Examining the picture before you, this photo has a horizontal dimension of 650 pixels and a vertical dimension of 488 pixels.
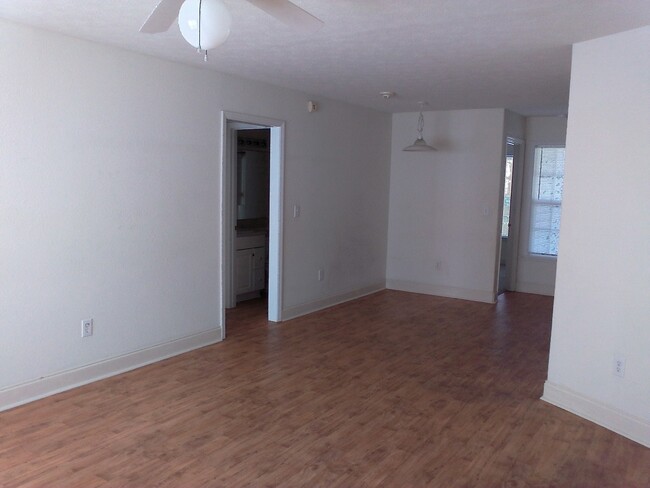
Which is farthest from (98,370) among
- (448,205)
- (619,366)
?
(448,205)

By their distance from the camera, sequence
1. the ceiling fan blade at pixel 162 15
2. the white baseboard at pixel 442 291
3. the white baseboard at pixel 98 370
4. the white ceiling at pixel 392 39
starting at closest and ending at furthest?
1. the ceiling fan blade at pixel 162 15
2. the white ceiling at pixel 392 39
3. the white baseboard at pixel 98 370
4. the white baseboard at pixel 442 291

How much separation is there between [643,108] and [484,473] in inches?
84.7

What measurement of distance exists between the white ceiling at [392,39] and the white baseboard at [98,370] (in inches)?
85.4

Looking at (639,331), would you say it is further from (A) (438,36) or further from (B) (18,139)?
(B) (18,139)

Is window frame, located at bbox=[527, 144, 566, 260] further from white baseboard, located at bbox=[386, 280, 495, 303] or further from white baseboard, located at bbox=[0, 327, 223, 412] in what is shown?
white baseboard, located at bbox=[0, 327, 223, 412]

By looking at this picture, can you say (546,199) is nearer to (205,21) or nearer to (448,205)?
(448,205)

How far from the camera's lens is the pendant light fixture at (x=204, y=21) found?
1865 mm

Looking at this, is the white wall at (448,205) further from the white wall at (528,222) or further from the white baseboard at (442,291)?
the white wall at (528,222)

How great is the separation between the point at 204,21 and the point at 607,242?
103 inches

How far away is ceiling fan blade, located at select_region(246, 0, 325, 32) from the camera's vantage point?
2.04 metres

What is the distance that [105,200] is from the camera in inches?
148

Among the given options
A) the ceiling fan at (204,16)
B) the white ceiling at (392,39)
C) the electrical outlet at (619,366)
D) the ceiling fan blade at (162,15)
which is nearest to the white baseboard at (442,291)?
the white ceiling at (392,39)

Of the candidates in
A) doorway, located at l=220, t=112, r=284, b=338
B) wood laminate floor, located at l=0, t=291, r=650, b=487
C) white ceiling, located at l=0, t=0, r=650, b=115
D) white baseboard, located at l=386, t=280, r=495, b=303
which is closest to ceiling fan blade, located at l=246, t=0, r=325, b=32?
white ceiling, located at l=0, t=0, r=650, b=115

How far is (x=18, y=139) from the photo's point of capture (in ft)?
10.6
